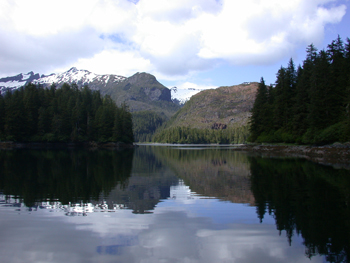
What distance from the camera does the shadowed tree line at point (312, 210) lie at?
941 cm

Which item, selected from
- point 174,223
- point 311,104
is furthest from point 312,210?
point 311,104

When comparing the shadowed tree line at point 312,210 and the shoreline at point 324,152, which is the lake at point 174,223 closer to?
the shadowed tree line at point 312,210

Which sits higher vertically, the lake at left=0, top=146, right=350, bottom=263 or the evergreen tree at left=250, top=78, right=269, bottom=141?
the evergreen tree at left=250, top=78, right=269, bottom=141

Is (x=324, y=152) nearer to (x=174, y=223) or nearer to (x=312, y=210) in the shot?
(x=312, y=210)

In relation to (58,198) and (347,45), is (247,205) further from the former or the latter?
(347,45)

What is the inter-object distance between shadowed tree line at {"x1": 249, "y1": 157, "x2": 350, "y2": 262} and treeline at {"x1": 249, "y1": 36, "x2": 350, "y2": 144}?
32.7 m

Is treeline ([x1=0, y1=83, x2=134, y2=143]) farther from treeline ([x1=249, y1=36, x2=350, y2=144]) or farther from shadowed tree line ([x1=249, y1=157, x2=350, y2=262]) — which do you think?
shadowed tree line ([x1=249, y1=157, x2=350, y2=262])

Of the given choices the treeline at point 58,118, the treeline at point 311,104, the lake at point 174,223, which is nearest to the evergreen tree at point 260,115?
the treeline at point 311,104

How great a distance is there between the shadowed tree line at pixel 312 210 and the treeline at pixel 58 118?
97.5 metres

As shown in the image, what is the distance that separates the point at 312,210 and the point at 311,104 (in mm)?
53623

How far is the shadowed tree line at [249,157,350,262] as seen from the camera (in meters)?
9.41

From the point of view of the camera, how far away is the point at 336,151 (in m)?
45.4

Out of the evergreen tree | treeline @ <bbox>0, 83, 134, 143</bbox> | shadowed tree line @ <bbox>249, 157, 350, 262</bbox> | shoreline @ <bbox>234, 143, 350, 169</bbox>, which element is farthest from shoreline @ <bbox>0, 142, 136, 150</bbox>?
shadowed tree line @ <bbox>249, 157, 350, 262</bbox>

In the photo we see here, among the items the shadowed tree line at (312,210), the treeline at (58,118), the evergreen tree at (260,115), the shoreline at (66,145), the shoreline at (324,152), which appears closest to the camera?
the shadowed tree line at (312,210)
